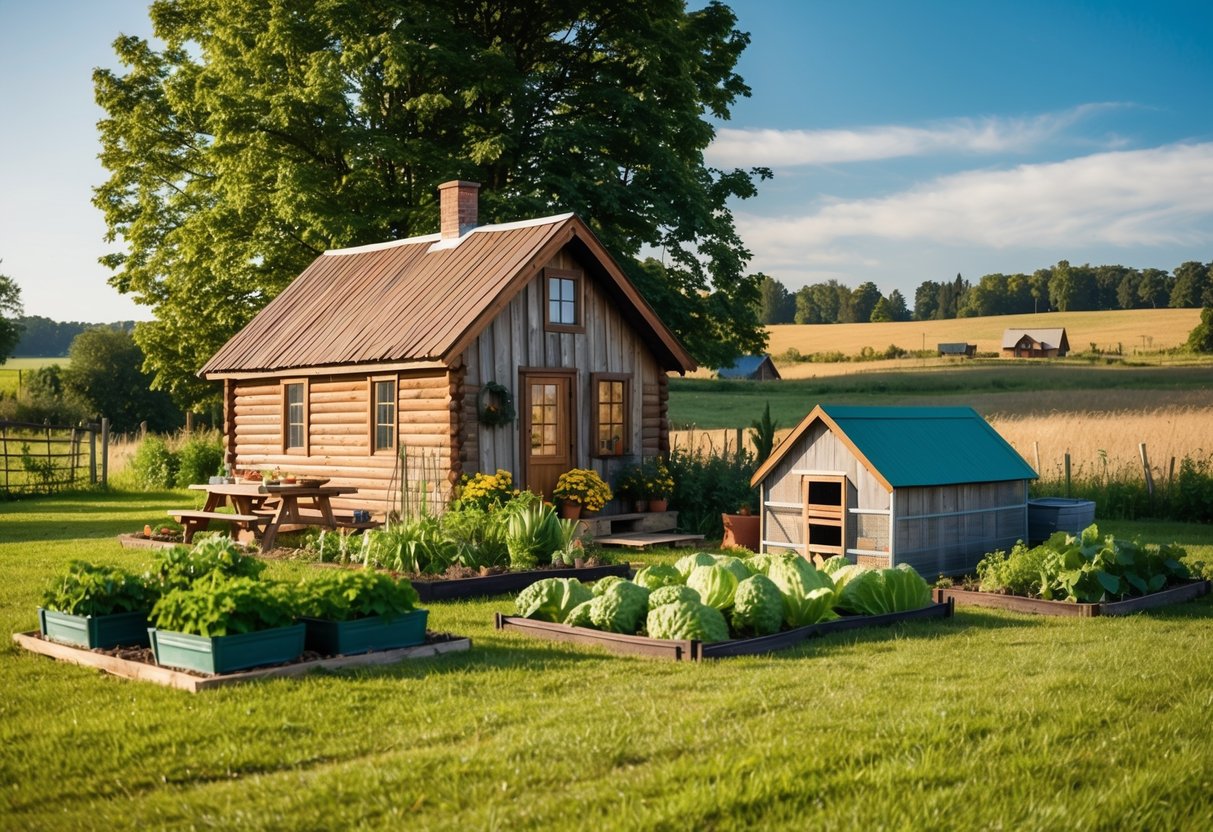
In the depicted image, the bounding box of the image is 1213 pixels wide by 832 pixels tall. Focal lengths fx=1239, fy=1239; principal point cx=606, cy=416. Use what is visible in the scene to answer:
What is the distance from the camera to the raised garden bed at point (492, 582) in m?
12.8

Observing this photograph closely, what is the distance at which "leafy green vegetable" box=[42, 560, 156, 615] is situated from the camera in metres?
9.38

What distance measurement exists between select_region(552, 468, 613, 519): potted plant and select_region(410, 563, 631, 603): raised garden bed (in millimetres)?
4708

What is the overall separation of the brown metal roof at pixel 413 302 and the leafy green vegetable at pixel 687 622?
8696 millimetres

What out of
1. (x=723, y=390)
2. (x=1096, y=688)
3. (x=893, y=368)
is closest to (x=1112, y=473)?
(x=1096, y=688)

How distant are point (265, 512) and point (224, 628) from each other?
35.7ft

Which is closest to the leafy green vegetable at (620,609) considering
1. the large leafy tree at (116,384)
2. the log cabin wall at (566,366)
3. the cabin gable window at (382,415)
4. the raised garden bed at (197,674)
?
the raised garden bed at (197,674)

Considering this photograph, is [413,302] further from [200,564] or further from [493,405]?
[200,564]

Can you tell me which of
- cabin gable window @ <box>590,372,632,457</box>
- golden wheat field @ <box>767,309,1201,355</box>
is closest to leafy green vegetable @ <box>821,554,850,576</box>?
cabin gable window @ <box>590,372,632,457</box>

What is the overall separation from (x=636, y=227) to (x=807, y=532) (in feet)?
44.2

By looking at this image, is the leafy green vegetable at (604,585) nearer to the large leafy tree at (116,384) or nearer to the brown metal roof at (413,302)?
the brown metal roof at (413,302)

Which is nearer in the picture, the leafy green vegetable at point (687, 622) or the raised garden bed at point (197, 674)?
the raised garden bed at point (197, 674)

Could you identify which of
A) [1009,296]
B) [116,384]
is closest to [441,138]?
[116,384]

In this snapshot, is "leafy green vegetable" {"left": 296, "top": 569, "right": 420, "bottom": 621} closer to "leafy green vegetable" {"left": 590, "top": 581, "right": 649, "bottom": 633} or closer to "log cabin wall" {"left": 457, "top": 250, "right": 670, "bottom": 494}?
"leafy green vegetable" {"left": 590, "top": 581, "right": 649, "bottom": 633}

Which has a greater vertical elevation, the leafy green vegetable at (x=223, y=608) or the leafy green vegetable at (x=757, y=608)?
the leafy green vegetable at (x=223, y=608)
